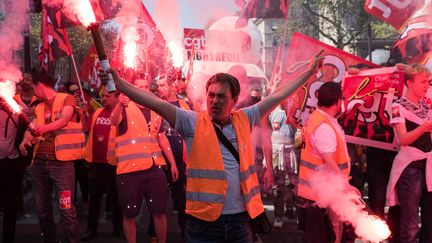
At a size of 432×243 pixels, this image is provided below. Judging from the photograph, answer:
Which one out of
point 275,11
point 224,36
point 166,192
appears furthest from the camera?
point 224,36

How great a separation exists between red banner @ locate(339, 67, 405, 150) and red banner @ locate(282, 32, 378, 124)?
30 cm

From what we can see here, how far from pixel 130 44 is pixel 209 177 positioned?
550cm

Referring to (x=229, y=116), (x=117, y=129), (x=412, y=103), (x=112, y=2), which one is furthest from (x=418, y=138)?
(x=112, y=2)

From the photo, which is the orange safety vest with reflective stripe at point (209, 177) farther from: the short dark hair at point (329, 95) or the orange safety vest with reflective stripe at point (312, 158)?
the short dark hair at point (329, 95)

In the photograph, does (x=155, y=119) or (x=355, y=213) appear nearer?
(x=355, y=213)

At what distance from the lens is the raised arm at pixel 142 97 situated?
365cm

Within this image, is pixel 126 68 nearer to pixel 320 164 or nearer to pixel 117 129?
pixel 117 129

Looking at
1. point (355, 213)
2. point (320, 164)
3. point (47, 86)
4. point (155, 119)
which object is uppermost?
point (47, 86)

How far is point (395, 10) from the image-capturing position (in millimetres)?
7281

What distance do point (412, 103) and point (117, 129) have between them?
301cm

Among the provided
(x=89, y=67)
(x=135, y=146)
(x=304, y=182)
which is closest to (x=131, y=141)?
(x=135, y=146)

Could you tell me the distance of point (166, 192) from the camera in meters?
6.05

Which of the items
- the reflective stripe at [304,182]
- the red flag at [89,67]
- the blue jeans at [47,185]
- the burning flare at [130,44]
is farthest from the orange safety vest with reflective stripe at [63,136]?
the red flag at [89,67]

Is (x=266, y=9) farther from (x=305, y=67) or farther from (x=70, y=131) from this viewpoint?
(x=70, y=131)
